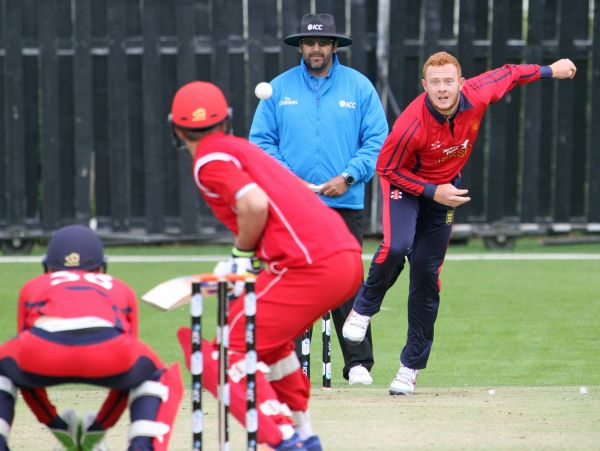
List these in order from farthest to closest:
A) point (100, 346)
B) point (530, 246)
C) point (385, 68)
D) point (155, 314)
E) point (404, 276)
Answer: point (530, 246)
point (385, 68)
point (404, 276)
point (155, 314)
point (100, 346)

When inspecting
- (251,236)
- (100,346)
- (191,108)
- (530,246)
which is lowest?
(530,246)

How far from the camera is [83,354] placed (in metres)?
5.22

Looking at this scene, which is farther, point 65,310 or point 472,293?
point 472,293

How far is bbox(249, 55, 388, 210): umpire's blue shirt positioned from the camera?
27.4 ft

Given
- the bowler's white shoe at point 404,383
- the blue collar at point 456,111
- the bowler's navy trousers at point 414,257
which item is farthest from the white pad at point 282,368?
the blue collar at point 456,111

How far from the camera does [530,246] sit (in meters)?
17.2

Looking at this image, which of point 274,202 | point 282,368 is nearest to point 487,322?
point 282,368

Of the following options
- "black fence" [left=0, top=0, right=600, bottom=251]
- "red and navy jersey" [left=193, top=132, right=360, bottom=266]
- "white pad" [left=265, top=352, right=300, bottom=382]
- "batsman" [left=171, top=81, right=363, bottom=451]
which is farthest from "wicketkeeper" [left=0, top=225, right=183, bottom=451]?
"black fence" [left=0, top=0, right=600, bottom=251]

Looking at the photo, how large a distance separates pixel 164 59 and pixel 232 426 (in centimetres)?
988

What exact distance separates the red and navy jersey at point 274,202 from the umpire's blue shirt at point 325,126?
270 centimetres

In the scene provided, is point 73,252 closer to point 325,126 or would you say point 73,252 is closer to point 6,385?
point 6,385

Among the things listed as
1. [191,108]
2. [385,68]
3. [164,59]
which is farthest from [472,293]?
[191,108]

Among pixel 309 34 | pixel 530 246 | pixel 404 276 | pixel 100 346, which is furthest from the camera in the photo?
pixel 530 246

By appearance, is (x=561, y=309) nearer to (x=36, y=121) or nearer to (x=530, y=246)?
(x=530, y=246)
